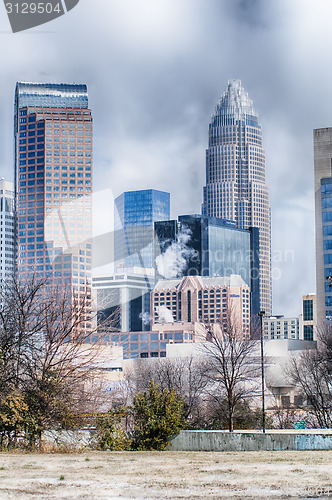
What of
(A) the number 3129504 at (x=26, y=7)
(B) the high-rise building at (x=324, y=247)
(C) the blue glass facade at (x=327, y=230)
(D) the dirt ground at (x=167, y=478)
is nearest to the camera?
(D) the dirt ground at (x=167, y=478)

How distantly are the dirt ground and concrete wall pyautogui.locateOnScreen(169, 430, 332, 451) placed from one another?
6.70 metres

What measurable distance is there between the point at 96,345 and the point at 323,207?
151 metres

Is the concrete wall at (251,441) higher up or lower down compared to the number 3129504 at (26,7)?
lower down

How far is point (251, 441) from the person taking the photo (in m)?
31.2

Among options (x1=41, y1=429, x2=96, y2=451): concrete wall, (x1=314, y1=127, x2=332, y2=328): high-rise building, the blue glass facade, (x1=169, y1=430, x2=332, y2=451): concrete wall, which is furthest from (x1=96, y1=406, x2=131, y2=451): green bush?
the blue glass facade

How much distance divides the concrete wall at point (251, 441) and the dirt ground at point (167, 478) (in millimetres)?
6705

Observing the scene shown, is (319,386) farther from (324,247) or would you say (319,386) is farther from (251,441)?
(324,247)

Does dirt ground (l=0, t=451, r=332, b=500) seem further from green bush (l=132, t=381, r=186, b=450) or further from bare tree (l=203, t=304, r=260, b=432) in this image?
bare tree (l=203, t=304, r=260, b=432)

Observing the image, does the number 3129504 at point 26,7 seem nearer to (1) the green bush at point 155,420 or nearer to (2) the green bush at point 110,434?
(1) the green bush at point 155,420

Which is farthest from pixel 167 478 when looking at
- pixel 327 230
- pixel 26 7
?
pixel 327 230

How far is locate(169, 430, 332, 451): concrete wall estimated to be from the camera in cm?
2966

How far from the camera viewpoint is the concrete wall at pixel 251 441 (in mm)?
29656

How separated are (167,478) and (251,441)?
13.6 m

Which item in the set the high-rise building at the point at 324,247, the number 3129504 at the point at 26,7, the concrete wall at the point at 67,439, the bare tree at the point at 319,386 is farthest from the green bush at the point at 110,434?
the high-rise building at the point at 324,247
